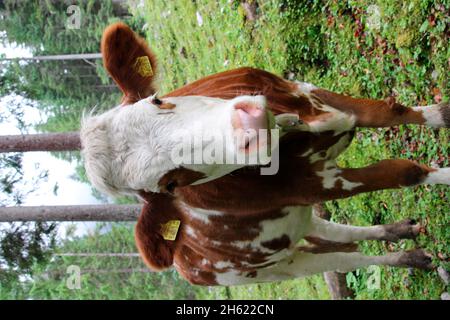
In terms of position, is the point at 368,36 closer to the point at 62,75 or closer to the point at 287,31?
the point at 287,31

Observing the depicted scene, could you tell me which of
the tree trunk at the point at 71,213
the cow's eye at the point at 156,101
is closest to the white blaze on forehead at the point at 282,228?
the cow's eye at the point at 156,101

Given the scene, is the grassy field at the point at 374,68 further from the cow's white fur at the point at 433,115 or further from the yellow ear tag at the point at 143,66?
the cow's white fur at the point at 433,115

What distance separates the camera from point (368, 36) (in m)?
5.42

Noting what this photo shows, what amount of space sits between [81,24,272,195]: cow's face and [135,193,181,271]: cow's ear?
45cm

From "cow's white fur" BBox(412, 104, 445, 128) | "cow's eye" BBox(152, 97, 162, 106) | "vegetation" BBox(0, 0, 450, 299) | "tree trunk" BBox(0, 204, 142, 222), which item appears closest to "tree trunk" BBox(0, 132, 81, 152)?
"tree trunk" BBox(0, 204, 142, 222)

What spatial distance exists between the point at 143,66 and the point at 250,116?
4.72 feet

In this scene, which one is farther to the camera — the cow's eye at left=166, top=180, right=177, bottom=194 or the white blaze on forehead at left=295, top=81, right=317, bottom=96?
the white blaze on forehead at left=295, top=81, right=317, bottom=96

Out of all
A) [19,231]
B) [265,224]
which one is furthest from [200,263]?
[19,231]

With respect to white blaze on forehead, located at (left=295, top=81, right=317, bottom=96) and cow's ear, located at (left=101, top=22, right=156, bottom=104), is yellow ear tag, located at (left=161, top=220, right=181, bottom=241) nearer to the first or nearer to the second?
cow's ear, located at (left=101, top=22, right=156, bottom=104)

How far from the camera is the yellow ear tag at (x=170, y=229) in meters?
3.80

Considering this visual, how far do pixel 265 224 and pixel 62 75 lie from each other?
43.3ft

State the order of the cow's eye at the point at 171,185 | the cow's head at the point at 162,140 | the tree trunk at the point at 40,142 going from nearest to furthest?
the cow's head at the point at 162,140 → the cow's eye at the point at 171,185 → the tree trunk at the point at 40,142

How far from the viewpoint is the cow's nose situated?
2533 mm

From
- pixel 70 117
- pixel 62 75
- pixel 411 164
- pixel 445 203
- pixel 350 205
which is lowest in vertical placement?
pixel 70 117
